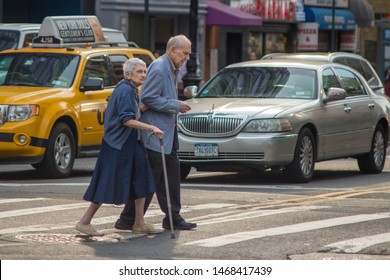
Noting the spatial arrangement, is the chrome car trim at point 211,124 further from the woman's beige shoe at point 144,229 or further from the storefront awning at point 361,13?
the storefront awning at point 361,13

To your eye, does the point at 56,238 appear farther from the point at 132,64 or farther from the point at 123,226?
the point at 132,64

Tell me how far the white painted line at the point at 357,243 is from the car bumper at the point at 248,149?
5.24 m

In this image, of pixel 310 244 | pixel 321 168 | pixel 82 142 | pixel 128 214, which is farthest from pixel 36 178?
pixel 310 244

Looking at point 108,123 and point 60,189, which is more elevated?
point 108,123

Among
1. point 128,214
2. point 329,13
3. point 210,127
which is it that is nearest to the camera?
point 128,214

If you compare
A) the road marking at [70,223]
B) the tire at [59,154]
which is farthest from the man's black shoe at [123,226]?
the tire at [59,154]

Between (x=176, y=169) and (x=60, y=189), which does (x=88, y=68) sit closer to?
(x=60, y=189)

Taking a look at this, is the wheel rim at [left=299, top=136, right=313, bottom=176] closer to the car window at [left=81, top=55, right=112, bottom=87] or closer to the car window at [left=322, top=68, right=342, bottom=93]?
the car window at [left=322, top=68, right=342, bottom=93]

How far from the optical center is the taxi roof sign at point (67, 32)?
19.6 meters

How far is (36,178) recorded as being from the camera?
18.0m

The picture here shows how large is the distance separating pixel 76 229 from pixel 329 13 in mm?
36435

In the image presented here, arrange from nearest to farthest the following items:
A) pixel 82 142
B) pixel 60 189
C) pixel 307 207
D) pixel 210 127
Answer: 1. pixel 307 207
2. pixel 60 189
3. pixel 210 127
4. pixel 82 142

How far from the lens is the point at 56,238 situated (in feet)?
37.1

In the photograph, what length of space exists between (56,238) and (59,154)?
6832mm
